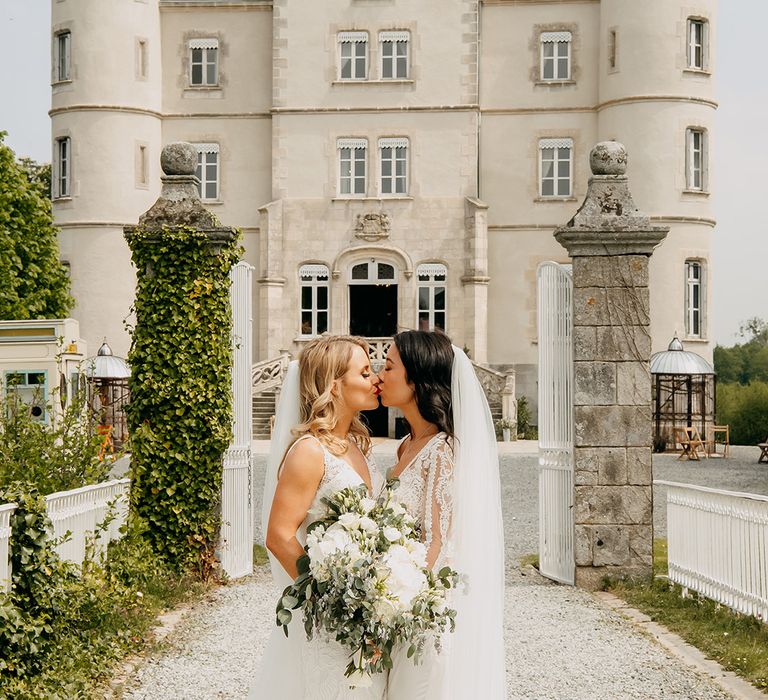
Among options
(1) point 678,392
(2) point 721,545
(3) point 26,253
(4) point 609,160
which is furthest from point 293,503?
(3) point 26,253

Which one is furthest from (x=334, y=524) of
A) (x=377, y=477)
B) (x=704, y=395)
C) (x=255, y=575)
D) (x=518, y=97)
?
(x=518, y=97)

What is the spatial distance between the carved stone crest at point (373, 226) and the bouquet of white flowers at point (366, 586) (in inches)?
1173

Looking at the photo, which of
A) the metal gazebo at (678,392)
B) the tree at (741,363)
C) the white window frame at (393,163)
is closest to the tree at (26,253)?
the white window frame at (393,163)

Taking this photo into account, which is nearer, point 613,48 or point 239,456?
point 239,456

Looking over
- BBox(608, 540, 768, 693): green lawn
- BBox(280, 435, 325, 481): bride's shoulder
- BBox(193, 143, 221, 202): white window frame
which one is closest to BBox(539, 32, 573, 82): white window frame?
BBox(193, 143, 221, 202): white window frame

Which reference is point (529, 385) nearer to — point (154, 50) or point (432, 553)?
point (154, 50)

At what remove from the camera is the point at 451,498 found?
4.41m

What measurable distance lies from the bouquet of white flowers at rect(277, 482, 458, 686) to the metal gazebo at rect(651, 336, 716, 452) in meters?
25.3

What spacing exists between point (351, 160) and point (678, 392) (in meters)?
11.4

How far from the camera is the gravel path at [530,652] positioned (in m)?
6.68

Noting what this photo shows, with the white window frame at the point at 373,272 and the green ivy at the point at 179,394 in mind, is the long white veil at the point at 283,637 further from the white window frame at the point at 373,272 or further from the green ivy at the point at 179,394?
the white window frame at the point at 373,272

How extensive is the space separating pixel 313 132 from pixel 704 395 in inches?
517

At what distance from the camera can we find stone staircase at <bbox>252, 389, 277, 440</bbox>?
3000cm

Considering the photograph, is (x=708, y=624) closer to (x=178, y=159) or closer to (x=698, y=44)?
(x=178, y=159)
